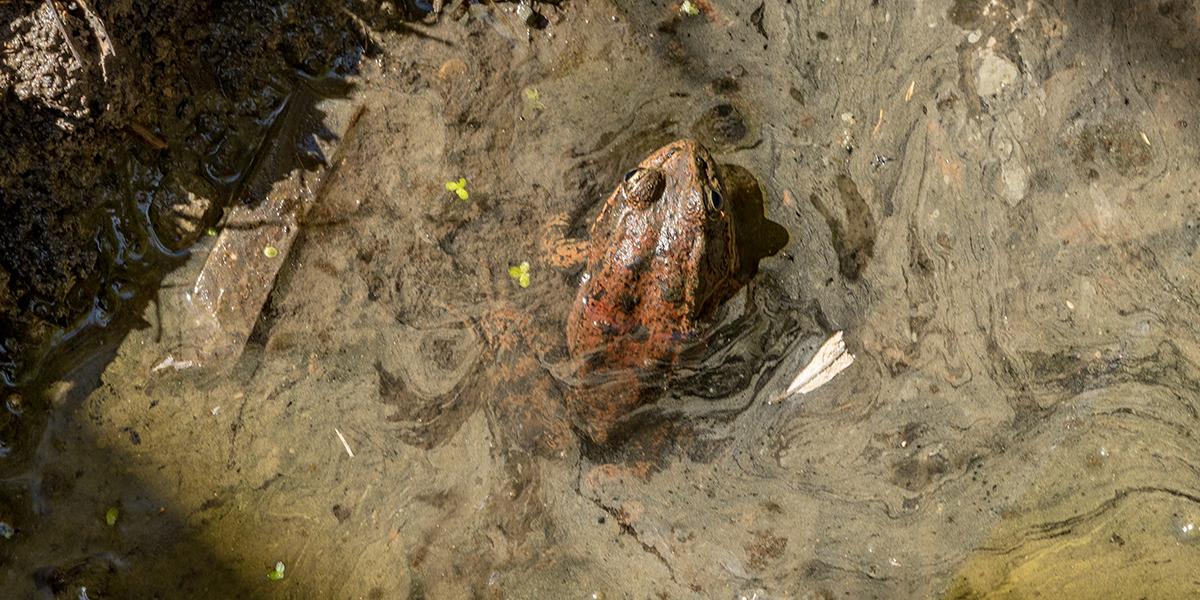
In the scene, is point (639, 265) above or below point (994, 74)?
below

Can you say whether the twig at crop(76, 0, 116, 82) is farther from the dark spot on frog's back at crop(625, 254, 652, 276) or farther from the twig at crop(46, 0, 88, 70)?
the dark spot on frog's back at crop(625, 254, 652, 276)

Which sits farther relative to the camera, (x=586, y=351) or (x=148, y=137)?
(x=586, y=351)

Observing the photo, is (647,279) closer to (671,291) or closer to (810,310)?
→ (671,291)

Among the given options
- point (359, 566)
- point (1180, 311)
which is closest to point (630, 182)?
point (359, 566)

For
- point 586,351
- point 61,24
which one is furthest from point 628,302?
point 61,24

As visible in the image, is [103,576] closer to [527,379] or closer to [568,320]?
[527,379]

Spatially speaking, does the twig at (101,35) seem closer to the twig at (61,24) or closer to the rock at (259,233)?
the twig at (61,24)
